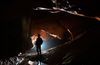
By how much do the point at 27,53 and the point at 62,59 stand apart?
9.72ft

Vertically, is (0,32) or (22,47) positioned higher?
(0,32)

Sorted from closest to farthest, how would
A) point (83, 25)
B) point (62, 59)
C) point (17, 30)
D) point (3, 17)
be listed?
point (62, 59), point (3, 17), point (17, 30), point (83, 25)

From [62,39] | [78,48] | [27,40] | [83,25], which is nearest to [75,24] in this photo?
[83,25]

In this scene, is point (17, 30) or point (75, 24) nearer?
point (17, 30)

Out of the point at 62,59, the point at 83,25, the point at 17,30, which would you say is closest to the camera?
the point at 62,59

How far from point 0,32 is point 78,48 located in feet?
15.2

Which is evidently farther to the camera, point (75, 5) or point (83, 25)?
point (75, 5)

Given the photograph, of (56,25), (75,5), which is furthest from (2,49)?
A: (75,5)

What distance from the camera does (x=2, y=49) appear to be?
14211mm

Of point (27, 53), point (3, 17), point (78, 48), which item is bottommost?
point (27, 53)

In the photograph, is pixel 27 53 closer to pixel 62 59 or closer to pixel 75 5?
pixel 62 59

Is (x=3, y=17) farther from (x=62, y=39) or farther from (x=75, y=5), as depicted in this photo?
(x=75, y=5)

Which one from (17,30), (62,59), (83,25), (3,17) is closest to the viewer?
(62,59)

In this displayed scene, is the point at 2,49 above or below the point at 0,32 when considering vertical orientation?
below
